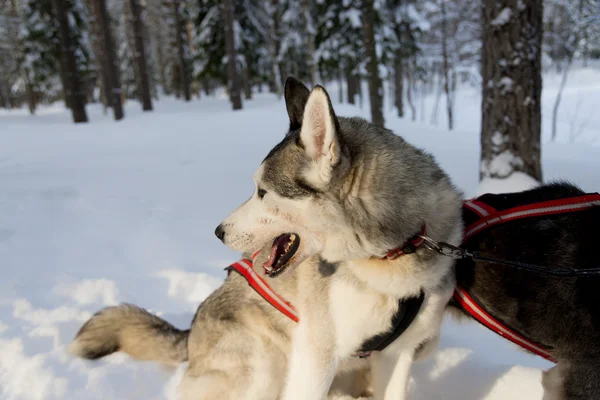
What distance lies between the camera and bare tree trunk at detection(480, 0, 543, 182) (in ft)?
16.2

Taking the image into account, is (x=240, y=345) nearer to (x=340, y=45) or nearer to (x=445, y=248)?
(x=445, y=248)

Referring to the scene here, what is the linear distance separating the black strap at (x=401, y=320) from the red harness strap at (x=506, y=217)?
296 mm

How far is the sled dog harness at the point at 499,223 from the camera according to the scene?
5.96 ft

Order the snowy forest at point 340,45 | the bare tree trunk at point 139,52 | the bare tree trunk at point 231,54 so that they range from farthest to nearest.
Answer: the bare tree trunk at point 139,52 < the bare tree trunk at point 231,54 < the snowy forest at point 340,45

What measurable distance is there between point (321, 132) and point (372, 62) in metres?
10.7

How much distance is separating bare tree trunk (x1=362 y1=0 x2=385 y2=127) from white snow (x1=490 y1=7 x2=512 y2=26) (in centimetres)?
595

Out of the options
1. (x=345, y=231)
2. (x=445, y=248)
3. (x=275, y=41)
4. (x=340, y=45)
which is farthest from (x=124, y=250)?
(x=275, y=41)

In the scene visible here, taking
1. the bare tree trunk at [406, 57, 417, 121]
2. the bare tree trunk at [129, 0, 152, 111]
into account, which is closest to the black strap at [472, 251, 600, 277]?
the bare tree trunk at [129, 0, 152, 111]

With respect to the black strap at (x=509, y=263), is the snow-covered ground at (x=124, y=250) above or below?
below

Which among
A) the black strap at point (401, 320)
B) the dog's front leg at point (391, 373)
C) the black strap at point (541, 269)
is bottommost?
the dog's front leg at point (391, 373)

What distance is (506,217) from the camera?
6.50ft

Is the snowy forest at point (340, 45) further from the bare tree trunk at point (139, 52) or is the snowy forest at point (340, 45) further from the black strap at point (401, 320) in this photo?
the black strap at point (401, 320)

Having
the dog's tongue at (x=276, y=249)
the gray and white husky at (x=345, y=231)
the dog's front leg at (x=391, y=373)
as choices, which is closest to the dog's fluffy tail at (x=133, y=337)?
the gray and white husky at (x=345, y=231)

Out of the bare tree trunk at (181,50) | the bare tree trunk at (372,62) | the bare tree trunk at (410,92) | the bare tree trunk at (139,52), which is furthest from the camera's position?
the bare tree trunk at (410,92)
